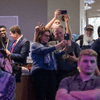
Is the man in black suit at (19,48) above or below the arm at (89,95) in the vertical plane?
above

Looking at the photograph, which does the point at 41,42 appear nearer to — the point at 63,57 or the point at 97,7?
the point at 63,57

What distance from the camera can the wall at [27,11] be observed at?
4.75 meters

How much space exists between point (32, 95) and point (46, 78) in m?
0.33

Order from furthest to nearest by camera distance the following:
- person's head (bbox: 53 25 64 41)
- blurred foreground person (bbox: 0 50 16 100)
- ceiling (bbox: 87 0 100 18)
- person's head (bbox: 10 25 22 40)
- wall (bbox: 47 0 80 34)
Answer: ceiling (bbox: 87 0 100 18)
wall (bbox: 47 0 80 34)
person's head (bbox: 10 25 22 40)
person's head (bbox: 53 25 64 41)
blurred foreground person (bbox: 0 50 16 100)

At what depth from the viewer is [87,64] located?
1321 mm

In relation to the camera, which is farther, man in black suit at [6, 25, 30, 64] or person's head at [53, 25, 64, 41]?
man in black suit at [6, 25, 30, 64]

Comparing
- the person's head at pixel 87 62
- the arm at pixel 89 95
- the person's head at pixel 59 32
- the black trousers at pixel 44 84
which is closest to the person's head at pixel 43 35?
the person's head at pixel 59 32

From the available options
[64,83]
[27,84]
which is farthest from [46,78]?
[64,83]

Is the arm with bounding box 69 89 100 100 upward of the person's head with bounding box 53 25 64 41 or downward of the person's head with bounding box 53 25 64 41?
downward

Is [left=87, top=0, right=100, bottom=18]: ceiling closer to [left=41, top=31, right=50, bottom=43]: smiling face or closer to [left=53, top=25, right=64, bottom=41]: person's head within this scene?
[left=41, top=31, right=50, bottom=43]: smiling face

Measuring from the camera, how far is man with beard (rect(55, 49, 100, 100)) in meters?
1.30

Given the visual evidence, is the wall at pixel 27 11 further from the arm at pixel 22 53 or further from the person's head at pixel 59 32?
the person's head at pixel 59 32

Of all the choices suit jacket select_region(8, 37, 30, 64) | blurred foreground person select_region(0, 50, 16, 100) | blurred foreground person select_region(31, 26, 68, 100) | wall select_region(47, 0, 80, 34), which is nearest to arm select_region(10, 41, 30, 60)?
suit jacket select_region(8, 37, 30, 64)

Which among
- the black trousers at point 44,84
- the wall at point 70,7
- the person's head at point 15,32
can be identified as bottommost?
the black trousers at point 44,84
